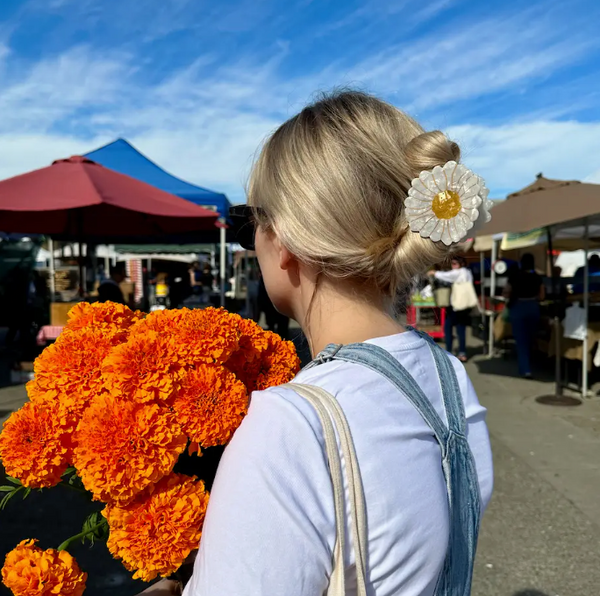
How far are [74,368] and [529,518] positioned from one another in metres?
3.43

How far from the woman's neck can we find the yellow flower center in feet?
0.59

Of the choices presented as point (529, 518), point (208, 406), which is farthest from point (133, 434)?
point (529, 518)

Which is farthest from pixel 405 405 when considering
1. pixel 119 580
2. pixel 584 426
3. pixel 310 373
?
pixel 584 426

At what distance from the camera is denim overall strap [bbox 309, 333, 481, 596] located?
88cm

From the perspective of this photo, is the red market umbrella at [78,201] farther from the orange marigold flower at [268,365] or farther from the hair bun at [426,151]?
the hair bun at [426,151]

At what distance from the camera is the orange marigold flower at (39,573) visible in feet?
2.99

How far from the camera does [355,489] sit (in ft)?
2.54

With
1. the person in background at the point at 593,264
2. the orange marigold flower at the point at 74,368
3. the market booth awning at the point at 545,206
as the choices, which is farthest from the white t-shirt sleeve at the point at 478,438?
the person in background at the point at 593,264

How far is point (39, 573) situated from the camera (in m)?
0.91

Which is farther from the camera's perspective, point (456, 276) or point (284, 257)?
point (456, 276)

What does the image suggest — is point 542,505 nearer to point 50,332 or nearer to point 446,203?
point 446,203

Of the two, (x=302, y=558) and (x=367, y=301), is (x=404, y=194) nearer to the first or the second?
(x=367, y=301)

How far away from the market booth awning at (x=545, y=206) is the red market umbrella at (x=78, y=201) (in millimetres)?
3304

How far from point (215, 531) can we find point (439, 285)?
1005 centimetres
